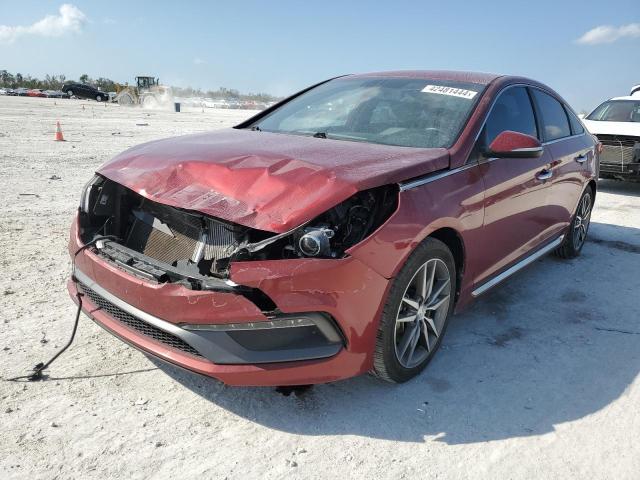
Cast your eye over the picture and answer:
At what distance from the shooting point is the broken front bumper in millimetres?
2262

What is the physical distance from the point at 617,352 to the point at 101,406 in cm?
314

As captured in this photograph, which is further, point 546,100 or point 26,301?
point 546,100

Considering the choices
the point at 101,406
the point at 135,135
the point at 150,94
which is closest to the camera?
the point at 101,406

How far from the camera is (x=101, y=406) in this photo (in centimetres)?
258

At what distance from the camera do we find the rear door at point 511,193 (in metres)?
3.33

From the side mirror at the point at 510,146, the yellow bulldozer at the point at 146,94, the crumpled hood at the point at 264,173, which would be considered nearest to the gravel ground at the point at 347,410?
the crumpled hood at the point at 264,173

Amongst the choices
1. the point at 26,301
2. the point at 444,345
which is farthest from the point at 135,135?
the point at 444,345

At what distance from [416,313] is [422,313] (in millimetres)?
57

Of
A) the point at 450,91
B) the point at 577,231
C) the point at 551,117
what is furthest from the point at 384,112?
the point at 577,231

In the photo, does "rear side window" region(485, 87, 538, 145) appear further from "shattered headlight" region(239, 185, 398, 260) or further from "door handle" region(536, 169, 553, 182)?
"shattered headlight" region(239, 185, 398, 260)

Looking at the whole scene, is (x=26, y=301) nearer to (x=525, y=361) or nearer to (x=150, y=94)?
(x=525, y=361)

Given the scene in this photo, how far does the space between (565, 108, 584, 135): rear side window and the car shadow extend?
1722mm

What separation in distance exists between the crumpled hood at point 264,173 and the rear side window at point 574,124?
2660 millimetres

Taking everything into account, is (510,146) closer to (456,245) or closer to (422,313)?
(456,245)
